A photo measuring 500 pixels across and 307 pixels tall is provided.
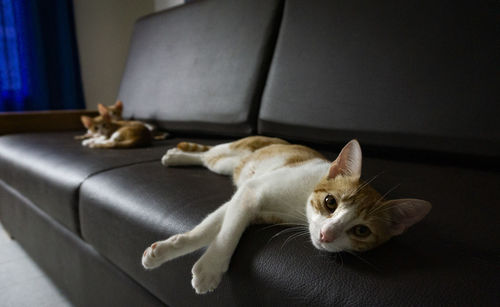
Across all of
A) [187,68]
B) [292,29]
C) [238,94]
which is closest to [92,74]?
[187,68]

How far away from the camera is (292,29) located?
1271mm

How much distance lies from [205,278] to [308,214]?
0.23 meters

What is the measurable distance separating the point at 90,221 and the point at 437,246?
84 centimetres

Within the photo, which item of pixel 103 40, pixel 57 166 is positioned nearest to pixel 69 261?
pixel 57 166

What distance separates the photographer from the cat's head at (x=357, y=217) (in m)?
0.51

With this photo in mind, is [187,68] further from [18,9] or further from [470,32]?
[18,9]

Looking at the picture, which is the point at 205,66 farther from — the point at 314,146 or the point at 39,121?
the point at 39,121

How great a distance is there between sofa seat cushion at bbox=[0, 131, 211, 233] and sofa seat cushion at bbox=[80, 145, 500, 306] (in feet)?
0.29

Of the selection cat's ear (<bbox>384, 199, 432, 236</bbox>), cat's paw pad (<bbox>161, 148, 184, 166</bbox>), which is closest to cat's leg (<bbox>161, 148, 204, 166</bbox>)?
cat's paw pad (<bbox>161, 148, 184, 166</bbox>)

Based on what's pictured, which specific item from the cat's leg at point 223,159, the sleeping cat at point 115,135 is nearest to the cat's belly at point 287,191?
the cat's leg at point 223,159

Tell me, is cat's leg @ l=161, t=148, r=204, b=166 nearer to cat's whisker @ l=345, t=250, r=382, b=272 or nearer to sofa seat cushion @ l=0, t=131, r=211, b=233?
sofa seat cushion @ l=0, t=131, r=211, b=233

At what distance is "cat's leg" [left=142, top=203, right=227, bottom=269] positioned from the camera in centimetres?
56

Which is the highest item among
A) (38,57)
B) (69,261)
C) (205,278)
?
(38,57)

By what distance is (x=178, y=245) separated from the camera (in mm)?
565
